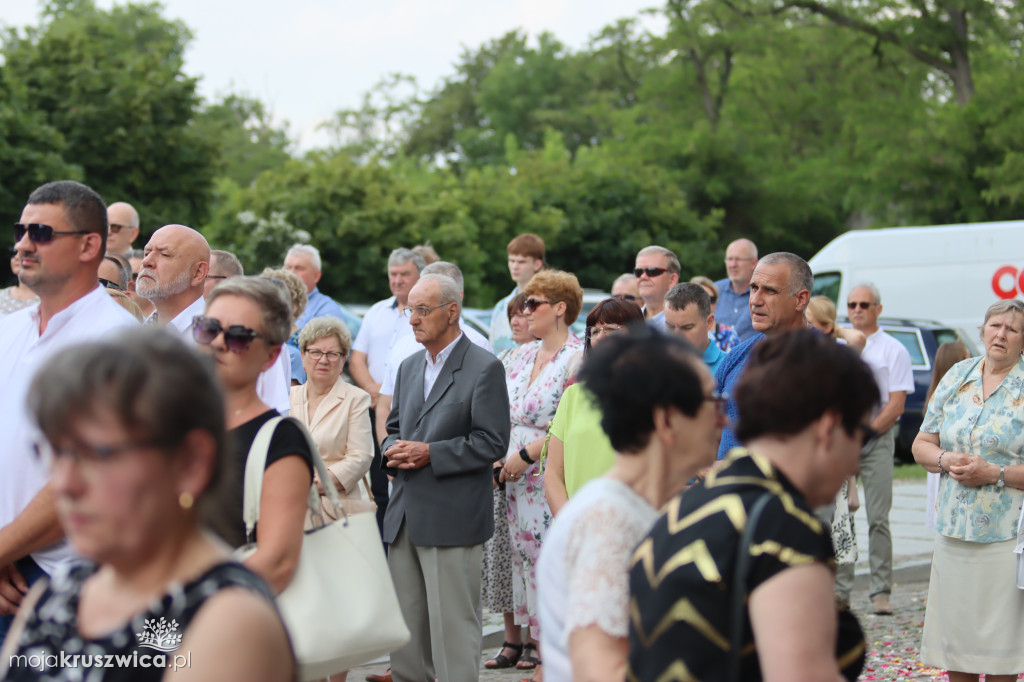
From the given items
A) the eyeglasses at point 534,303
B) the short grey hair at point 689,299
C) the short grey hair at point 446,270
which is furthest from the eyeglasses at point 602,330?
the short grey hair at point 446,270

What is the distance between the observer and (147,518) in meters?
1.73

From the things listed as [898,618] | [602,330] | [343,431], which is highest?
[602,330]

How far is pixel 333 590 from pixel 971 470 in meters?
3.80

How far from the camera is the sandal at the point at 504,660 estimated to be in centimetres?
Answer: 705

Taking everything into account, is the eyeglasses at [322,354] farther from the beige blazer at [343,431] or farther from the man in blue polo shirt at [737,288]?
the man in blue polo shirt at [737,288]

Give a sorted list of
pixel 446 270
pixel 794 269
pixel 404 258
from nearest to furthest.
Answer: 1. pixel 794 269
2. pixel 446 270
3. pixel 404 258

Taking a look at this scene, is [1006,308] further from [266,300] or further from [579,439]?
[266,300]

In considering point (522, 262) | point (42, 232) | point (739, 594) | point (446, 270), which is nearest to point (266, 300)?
point (42, 232)

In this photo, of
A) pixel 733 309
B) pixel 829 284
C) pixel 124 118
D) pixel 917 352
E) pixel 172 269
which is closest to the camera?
pixel 172 269

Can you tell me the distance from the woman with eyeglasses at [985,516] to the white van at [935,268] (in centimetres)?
1137

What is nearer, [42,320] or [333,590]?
[333,590]

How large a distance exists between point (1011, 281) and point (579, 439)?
13661 millimetres

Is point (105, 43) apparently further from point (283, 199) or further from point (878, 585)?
point (878, 585)

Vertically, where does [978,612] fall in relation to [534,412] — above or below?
below
